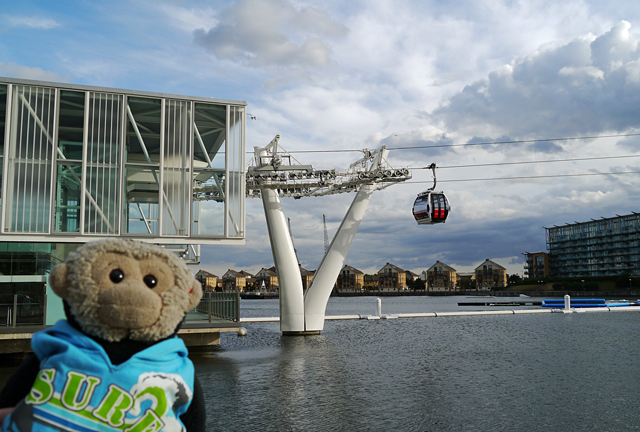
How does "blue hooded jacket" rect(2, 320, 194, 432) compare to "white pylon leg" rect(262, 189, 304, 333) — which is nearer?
"blue hooded jacket" rect(2, 320, 194, 432)

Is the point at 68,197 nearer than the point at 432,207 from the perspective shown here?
Yes

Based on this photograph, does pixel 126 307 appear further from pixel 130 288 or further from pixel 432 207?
pixel 432 207

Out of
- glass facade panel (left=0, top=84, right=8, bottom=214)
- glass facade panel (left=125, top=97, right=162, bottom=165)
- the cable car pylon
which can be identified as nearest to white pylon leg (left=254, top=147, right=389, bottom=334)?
the cable car pylon

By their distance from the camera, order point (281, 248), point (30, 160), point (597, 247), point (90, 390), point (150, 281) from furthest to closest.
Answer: point (597, 247)
point (281, 248)
point (30, 160)
point (150, 281)
point (90, 390)

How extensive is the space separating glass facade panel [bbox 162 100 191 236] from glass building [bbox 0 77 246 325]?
36mm

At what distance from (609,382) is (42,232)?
1821cm

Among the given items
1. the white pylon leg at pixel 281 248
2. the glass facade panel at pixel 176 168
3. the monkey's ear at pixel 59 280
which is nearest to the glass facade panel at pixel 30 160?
the glass facade panel at pixel 176 168

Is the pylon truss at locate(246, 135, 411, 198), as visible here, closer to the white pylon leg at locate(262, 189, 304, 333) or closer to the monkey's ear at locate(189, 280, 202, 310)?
the white pylon leg at locate(262, 189, 304, 333)

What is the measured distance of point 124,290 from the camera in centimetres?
242

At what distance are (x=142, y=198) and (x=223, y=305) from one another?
5.09 m

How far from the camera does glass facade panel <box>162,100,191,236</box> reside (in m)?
18.5

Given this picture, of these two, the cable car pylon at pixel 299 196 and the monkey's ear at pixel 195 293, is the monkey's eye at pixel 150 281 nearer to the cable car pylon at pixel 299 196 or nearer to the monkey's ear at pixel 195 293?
the monkey's ear at pixel 195 293

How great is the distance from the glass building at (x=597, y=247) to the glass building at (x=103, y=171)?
13853 cm

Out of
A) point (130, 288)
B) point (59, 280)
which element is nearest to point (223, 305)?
point (59, 280)
